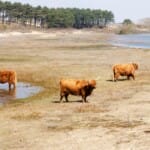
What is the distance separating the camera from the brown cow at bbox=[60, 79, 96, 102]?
73.7 feet

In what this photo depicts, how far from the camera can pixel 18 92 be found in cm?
2780

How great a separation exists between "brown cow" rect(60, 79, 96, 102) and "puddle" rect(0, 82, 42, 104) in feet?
10.3

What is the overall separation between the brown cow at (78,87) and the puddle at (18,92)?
3151 mm

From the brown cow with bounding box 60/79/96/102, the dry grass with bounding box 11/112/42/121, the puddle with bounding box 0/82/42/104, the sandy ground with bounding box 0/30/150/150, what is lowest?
the puddle with bounding box 0/82/42/104

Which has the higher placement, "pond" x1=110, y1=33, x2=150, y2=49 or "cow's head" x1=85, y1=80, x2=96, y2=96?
"cow's head" x1=85, y1=80, x2=96, y2=96

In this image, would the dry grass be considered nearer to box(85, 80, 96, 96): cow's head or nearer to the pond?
box(85, 80, 96, 96): cow's head

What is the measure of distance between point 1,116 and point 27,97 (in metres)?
5.71

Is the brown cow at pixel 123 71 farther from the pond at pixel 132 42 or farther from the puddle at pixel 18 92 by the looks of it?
the pond at pixel 132 42

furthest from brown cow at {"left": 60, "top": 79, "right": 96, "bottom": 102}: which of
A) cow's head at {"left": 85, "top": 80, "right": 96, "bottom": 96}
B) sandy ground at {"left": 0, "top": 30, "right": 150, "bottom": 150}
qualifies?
sandy ground at {"left": 0, "top": 30, "right": 150, "bottom": 150}

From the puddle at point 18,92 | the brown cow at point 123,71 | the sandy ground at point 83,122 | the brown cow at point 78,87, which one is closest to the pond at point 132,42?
the brown cow at point 123,71

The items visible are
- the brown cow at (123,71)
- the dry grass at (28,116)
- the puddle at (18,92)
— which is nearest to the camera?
the dry grass at (28,116)

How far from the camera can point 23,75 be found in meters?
34.3

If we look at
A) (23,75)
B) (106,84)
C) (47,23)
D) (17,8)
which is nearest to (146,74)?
(106,84)

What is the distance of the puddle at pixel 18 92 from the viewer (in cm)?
2579
